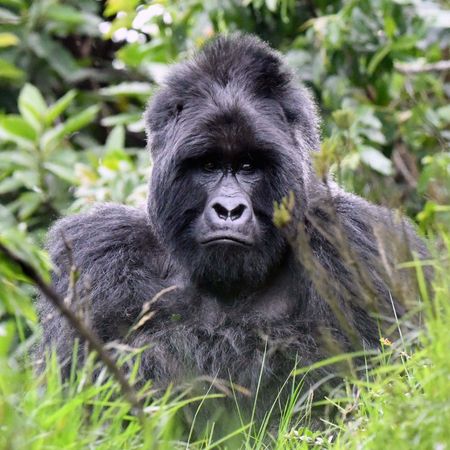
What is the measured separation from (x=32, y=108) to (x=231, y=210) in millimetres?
2699

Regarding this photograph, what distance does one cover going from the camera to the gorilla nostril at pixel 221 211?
12.8 feet

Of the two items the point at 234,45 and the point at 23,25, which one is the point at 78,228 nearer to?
the point at 234,45

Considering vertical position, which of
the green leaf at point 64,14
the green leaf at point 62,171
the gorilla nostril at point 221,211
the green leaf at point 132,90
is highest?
the gorilla nostril at point 221,211

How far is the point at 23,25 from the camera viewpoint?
7.21 metres

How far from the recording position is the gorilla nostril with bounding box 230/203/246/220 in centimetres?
388

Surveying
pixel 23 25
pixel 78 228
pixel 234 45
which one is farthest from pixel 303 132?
pixel 23 25

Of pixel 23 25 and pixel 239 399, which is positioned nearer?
pixel 239 399

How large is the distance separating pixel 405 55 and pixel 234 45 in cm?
201

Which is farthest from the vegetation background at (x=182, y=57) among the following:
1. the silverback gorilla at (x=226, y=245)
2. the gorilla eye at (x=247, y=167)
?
the gorilla eye at (x=247, y=167)

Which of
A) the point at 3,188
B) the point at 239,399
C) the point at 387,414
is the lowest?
the point at 3,188

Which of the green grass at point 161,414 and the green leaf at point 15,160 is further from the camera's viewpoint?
the green leaf at point 15,160

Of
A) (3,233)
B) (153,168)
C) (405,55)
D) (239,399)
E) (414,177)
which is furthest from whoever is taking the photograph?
(414,177)

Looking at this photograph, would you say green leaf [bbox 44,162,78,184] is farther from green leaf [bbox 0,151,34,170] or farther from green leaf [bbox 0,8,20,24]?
green leaf [bbox 0,8,20,24]

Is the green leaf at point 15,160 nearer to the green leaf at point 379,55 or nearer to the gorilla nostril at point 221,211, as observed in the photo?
the green leaf at point 379,55
